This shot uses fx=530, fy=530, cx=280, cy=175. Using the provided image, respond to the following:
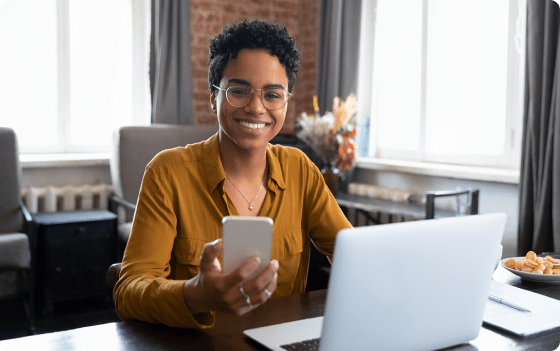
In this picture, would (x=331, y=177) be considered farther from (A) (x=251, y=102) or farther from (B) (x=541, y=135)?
(A) (x=251, y=102)

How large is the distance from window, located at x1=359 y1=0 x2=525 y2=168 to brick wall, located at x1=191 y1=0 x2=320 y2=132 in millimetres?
640

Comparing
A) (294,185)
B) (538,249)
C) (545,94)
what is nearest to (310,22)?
(545,94)

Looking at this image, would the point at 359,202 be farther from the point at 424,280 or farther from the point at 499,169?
the point at 424,280

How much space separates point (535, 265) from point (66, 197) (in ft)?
10.4

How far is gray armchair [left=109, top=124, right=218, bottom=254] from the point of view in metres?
3.57

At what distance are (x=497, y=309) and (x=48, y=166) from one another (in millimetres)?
3312

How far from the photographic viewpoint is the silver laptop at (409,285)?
0.80 m

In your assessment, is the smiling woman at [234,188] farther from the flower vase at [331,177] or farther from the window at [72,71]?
the window at [72,71]

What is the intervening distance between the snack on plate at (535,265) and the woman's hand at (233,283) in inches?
35.1

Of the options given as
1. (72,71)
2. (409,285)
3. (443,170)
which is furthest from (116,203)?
(409,285)

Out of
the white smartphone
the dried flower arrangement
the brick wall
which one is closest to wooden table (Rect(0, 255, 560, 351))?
the white smartphone

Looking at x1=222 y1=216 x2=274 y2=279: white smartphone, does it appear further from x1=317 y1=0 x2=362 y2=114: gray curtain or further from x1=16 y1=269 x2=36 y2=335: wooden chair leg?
x1=317 y1=0 x2=362 y2=114: gray curtain

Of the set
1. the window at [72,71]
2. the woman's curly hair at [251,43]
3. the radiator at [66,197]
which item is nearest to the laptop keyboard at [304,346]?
the woman's curly hair at [251,43]

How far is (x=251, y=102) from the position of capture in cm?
134
